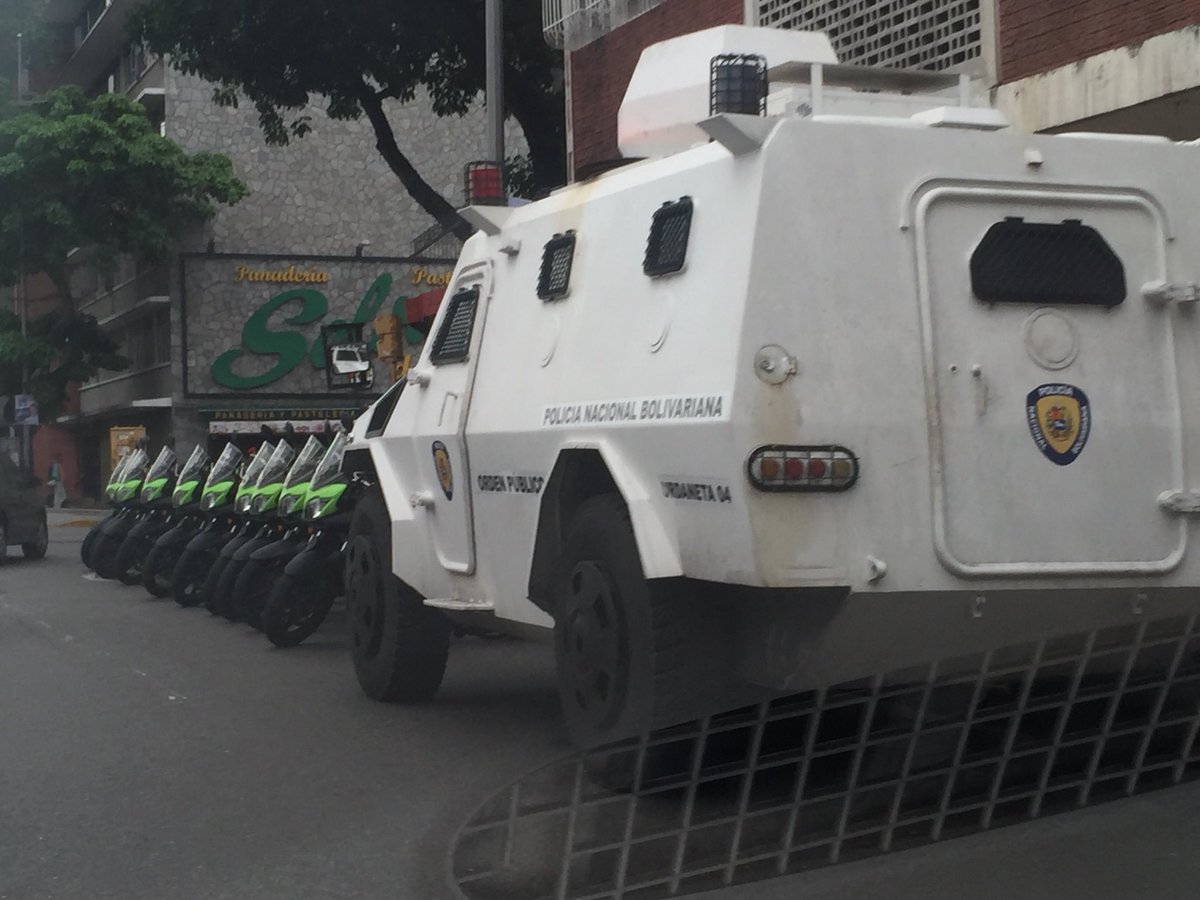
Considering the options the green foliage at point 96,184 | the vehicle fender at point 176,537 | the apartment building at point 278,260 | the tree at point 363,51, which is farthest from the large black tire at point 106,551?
the apartment building at point 278,260

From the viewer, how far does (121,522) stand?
18.0 meters

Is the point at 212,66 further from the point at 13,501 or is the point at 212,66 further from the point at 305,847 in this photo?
the point at 305,847

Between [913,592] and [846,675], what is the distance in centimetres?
36

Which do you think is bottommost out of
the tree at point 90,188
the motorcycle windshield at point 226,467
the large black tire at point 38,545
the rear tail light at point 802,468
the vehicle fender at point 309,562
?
the large black tire at point 38,545

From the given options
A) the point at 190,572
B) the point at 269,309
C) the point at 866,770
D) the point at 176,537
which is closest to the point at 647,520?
the point at 866,770

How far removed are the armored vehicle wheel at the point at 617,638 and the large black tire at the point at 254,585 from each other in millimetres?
6451

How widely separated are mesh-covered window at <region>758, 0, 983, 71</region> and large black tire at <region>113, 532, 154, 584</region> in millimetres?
7453

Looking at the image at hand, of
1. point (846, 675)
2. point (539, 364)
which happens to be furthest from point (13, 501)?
point (846, 675)

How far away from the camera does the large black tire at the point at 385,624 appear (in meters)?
→ 8.85

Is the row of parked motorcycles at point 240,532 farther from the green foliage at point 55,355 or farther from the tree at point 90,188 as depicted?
the green foliage at point 55,355

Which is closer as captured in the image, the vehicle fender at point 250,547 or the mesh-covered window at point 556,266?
the mesh-covered window at point 556,266

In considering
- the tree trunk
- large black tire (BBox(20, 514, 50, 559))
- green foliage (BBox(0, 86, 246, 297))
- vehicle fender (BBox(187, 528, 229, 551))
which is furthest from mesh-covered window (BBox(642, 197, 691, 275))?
green foliage (BBox(0, 86, 246, 297))

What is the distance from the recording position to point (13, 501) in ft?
74.2

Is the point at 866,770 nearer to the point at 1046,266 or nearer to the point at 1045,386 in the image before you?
the point at 1045,386
